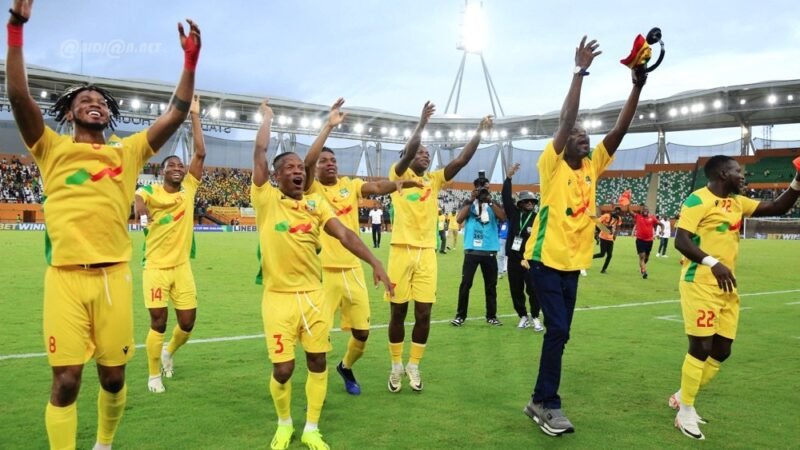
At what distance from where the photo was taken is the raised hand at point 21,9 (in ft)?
10.6

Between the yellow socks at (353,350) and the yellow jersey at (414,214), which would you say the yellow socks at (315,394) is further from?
the yellow jersey at (414,214)

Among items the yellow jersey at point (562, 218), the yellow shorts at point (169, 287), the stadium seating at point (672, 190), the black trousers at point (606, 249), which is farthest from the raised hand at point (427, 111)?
the stadium seating at point (672, 190)

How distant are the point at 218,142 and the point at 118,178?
198 feet

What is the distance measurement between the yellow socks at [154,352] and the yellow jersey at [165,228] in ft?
2.31

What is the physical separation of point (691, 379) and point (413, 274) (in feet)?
8.94

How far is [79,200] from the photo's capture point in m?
3.63

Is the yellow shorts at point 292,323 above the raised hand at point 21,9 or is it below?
below

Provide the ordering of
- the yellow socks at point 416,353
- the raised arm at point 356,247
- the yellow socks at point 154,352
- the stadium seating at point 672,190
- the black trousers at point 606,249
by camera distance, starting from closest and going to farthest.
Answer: the raised arm at point 356,247 → the yellow socks at point 154,352 → the yellow socks at point 416,353 → the black trousers at point 606,249 → the stadium seating at point 672,190

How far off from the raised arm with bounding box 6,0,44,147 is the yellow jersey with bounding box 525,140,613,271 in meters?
3.50

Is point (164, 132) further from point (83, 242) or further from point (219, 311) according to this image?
point (219, 311)

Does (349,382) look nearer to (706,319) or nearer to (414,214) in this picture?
(414,214)

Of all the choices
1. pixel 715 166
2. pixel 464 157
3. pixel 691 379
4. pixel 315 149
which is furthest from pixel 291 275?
pixel 715 166

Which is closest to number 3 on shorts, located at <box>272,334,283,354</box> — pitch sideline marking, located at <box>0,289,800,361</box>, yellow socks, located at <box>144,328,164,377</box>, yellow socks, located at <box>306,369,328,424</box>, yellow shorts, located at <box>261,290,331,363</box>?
yellow shorts, located at <box>261,290,331,363</box>

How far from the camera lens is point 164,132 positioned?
3920mm
